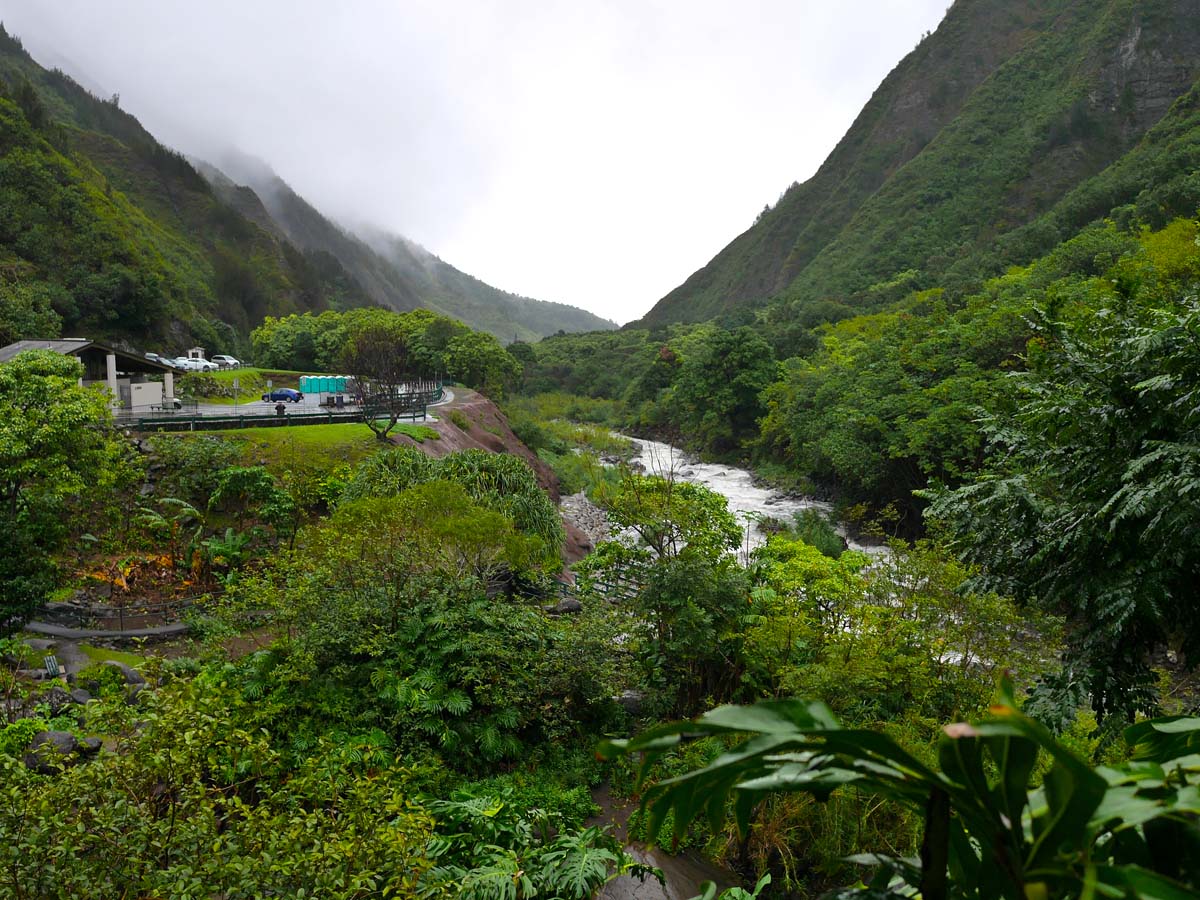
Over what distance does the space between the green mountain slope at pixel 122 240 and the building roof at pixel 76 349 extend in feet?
55.6

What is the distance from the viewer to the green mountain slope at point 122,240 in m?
41.1

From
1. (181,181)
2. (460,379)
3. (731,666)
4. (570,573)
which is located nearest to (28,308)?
(460,379)

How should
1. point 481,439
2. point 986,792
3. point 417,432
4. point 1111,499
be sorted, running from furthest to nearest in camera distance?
1. point 481,439
2. point 417,432
3. point 1111,499
4. point 986,792

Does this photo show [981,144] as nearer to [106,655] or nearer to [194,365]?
[194,365]

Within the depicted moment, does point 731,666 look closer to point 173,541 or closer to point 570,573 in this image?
point 570,573

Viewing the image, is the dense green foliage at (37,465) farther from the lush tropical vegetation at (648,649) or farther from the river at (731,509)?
the river at (731,509)

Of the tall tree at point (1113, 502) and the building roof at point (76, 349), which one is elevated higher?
the building roof at point (76, 349)

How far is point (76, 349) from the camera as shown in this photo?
18.9m

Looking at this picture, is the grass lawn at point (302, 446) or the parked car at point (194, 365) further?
the parked car at point (194, 365)

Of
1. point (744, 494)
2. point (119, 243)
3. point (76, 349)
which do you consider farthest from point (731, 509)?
point (119, 243)

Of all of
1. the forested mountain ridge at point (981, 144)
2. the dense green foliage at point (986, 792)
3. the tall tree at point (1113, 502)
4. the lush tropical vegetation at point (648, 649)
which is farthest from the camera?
the forested mountain ridge at point (981, 144)

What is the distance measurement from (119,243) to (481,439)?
37455 mm

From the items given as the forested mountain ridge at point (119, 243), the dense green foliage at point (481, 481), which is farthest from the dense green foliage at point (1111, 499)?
the forested mountain ridge at point (119, 243)

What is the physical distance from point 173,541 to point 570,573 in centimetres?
876
